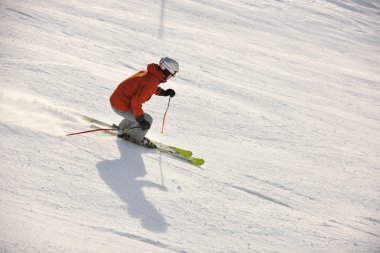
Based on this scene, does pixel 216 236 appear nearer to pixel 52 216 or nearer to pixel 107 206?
pixel 107 206

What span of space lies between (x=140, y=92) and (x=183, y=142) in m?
1.41

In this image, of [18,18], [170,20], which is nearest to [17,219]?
[18,18]

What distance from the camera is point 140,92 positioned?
5000 millimetres

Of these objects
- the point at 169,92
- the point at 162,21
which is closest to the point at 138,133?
the point at 169,92

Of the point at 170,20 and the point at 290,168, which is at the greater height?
the point at 170,20

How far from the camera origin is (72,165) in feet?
14.8

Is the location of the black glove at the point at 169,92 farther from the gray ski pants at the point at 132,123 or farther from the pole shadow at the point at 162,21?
the pole shadow at the point at 162,21

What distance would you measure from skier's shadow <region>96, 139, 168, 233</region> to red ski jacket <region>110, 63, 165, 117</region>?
61 cm

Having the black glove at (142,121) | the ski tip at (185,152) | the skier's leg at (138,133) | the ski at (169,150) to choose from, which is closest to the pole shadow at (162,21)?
the ski at (169,150)

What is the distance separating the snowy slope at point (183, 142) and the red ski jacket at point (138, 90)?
23.8 inches

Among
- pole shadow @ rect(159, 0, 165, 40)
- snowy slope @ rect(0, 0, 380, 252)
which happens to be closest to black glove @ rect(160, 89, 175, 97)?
snowy slope @ rect(0, 0, 380, 252)

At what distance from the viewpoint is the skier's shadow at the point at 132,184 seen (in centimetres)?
408

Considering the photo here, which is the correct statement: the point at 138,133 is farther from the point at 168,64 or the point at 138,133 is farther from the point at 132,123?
the point at 168,64

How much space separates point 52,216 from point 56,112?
2277mm
